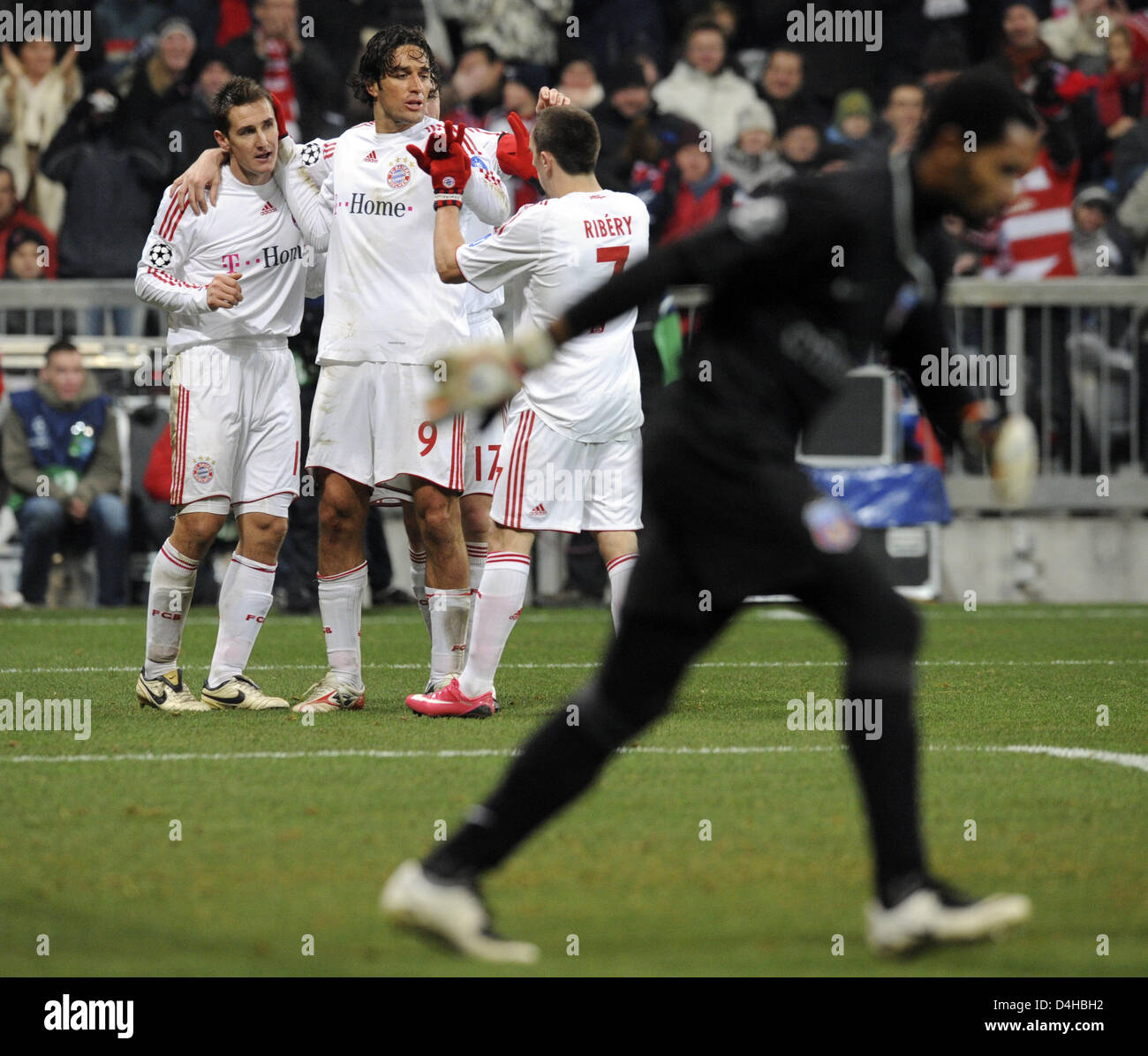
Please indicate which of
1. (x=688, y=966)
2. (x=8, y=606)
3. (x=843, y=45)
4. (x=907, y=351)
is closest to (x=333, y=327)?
(x=907, y=351)

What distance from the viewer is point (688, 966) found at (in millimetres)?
3891

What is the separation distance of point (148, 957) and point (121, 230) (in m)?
11.9

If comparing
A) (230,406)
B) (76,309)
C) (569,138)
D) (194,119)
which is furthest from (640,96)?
(230,406)

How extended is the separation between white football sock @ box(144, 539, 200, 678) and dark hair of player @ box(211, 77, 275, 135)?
5.54 feet

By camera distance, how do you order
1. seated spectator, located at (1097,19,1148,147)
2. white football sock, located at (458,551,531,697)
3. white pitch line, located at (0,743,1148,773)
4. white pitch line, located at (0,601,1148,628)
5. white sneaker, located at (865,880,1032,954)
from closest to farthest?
white sneaker, located at (865,880,1032,954)
white pitch line, located at (0,743,1148,773)
white football sock, located at (458,551,531,697)
white pitch line, located at (0,601,1148,628)
seated spectator, located at (1097,19,1148,147)

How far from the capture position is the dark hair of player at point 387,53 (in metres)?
7.73

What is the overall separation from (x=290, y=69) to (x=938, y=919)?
1272 centimetres

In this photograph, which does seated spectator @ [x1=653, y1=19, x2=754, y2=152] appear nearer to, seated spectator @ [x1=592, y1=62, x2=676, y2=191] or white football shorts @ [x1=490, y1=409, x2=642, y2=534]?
seated spectator @ [x1=592, y1=62, x2=676, y2=191]

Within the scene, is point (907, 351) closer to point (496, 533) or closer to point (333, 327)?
point (496, 533)

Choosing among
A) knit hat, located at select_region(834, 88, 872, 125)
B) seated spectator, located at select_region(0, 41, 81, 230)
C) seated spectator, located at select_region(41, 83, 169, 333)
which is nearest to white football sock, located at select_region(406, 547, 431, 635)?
seated spectator, located at select_region(41, 83, 169, 333)

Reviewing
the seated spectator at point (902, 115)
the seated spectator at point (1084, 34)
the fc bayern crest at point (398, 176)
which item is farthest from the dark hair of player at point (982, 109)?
the seated spectator at point (1084, 34)

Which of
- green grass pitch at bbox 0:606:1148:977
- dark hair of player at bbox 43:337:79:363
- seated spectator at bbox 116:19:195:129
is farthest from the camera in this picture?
seated spectator at bbox 116:19:195:129

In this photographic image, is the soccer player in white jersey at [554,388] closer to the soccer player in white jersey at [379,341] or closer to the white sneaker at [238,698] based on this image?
the soccer player in white jersey at [379,341]

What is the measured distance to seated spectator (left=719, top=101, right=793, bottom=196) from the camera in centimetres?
1521
